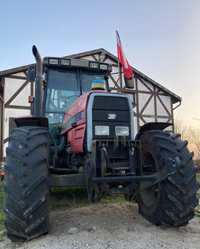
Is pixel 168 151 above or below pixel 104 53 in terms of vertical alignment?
below

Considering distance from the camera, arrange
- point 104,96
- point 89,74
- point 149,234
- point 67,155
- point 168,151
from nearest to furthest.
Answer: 1. point 149,234
2. point 168,151
3. point 104,96
4. point 67,155
5. point 89,74

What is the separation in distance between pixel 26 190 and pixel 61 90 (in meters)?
2.49

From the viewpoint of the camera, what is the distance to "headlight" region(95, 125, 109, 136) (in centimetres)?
409

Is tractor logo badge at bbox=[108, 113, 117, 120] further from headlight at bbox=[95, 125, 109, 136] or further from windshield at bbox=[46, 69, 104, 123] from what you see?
windshield at bbox=[46, 69, 104, 123]

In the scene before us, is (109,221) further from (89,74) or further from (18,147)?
(89,74)

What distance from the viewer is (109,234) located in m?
3.74

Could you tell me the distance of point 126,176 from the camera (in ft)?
12.4

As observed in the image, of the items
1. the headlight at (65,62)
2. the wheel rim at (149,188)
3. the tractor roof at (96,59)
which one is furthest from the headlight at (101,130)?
the tractor roof at (96,59)

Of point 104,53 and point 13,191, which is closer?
point 13,191

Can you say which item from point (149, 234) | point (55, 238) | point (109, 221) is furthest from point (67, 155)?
point (149, 234)

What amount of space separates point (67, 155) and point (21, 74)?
32.3 feet

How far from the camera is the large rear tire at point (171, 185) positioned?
12.4ft

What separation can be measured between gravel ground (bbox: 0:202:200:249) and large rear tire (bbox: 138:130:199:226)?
0.20 m

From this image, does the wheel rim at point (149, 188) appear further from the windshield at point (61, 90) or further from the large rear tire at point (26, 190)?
the windshield at point (61, 90)
